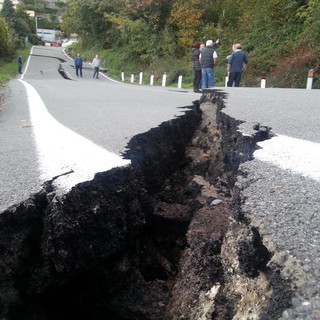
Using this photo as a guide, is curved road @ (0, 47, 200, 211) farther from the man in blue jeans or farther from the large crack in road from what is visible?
the man in blue jeans

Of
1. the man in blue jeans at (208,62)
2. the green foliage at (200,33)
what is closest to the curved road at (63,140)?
the man in blue jeans at (208,62)

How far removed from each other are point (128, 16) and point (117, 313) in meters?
25.5

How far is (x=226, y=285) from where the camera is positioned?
6.34 ft

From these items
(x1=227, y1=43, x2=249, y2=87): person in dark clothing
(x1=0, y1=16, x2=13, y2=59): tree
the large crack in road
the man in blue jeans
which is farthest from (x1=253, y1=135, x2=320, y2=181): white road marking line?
(x1=0, y1=16, x2=13, y2=59): tree

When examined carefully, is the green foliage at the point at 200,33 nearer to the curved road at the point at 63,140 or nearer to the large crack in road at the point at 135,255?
the curved road at the point at 63,140

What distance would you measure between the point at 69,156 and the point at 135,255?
1003mm

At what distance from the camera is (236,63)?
398 inches

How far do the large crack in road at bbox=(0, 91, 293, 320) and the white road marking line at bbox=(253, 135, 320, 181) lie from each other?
19 cm

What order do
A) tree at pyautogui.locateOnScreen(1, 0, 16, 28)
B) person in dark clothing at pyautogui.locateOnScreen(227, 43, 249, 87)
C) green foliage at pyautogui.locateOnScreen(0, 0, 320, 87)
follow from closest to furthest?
person in dark clothing at pyautogui.locateOnScreen(227, 43, 249, 87), green foliage at pyautogui.locateOnScreen(0, 0, 320, 87), tree at pyautogui.locateOnScreen(1, 0, 16, 28)

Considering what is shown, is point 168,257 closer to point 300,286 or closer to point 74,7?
point 300,286

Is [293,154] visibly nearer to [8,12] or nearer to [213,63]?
[213,63]

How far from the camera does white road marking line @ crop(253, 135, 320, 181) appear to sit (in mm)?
2574

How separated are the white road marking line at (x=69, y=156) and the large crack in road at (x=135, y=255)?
0.11 metres

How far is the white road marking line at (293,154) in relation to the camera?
257 centimetres
